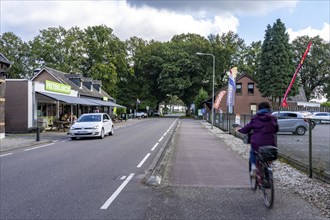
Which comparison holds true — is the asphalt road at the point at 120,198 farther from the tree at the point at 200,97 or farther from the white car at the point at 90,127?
the tree at the point at 200,97

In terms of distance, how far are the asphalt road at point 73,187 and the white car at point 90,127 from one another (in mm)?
6860

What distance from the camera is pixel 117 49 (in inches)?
2539

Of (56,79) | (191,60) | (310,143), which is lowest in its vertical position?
(310,143)

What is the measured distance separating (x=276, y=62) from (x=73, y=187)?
4489cm

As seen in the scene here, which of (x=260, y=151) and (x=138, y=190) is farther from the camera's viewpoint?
(x=138, y=190)

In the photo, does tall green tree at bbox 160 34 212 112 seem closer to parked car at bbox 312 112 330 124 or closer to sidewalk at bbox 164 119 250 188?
parked car at bbox 312 112 330 124

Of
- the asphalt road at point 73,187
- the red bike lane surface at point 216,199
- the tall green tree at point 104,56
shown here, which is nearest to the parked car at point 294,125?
the red bike lane surface at point 216,199

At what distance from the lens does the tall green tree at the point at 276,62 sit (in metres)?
47.1

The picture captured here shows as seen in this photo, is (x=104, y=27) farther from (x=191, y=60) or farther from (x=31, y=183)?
(x=31, y=183)

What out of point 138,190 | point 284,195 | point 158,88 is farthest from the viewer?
point 158,88

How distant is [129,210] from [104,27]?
61329 mm

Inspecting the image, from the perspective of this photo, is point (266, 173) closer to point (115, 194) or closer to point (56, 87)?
point (115, 194)

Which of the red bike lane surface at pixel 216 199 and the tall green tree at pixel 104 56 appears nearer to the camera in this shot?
the red bike lane surface at pixel 216 199

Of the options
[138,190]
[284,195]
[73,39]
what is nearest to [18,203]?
[138,190]
